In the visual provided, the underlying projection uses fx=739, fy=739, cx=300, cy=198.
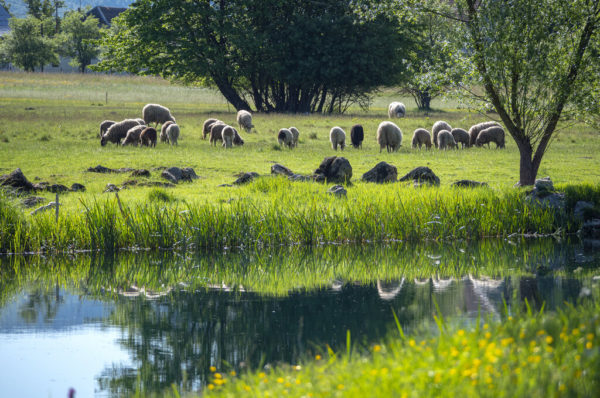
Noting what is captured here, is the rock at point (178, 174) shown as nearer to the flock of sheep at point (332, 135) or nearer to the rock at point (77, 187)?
the rock at point (77, 187)

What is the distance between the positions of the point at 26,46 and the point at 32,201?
8518 cm

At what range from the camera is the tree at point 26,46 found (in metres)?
94.8

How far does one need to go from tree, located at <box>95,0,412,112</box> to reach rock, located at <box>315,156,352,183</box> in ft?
99.9

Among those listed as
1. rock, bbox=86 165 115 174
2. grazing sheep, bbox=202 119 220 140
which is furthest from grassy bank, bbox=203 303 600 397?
grazing sheep, bbox=202 119 220 140

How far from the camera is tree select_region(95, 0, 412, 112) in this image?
166 ft

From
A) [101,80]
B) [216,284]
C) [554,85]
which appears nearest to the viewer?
[216,284]

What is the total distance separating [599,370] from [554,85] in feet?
42.6

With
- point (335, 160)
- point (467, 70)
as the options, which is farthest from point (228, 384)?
point (335, 160)

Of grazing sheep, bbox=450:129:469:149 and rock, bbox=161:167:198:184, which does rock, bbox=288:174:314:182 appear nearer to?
rock, bbox=161:167:198:184

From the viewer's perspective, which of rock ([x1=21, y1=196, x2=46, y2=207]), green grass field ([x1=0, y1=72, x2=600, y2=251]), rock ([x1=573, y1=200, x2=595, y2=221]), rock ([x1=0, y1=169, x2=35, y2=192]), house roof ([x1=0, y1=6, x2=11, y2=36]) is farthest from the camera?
house roof ([x1=0, y1=6, x2=11, y2=36])

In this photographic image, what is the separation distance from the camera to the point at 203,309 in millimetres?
11398

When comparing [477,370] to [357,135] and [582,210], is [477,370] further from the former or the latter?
[357,135]

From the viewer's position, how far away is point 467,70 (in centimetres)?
1802

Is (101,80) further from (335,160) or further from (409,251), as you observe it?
(409,251)
